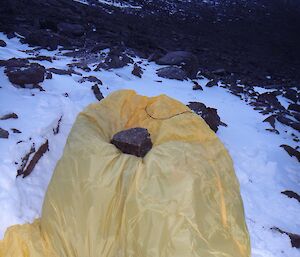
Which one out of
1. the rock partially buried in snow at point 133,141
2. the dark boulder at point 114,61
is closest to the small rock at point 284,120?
the dark boulder at point 114,61

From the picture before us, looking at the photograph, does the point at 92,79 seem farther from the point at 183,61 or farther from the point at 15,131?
the point at 183,61

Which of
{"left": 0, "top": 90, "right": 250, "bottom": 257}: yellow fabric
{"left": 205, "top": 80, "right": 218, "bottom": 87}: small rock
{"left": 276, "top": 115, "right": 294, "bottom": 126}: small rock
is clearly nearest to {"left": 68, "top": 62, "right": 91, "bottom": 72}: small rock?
{"left": 205, "top": 80, "right": 218, "bottom": 87}: small rock

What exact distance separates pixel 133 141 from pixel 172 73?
16.3ft

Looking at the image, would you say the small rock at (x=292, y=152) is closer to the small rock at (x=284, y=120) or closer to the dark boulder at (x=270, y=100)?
the small rock at (x=284, y=120)

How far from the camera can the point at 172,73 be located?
780 cm

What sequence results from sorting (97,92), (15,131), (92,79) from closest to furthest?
(15,131) → (97,92) → (92,79)

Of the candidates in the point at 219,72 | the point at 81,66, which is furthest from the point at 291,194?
the point at 219,72

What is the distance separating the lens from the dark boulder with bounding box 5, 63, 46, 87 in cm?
441

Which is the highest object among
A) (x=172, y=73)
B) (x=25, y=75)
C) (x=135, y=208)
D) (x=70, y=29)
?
(x=135, y=208)

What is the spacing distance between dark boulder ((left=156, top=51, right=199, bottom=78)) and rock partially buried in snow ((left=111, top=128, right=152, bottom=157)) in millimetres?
5265

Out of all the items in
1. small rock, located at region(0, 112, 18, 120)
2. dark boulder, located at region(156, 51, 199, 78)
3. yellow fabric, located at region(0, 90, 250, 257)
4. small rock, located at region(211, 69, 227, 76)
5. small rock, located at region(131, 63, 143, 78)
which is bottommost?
small rock, located at region(211, 69, 227, 76)

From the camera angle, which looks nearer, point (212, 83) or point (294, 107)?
point (294, 107)

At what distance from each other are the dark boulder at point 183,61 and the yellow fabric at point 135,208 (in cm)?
563

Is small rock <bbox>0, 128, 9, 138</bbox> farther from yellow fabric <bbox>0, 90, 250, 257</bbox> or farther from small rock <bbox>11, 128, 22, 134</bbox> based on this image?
yellow fabric <bbox>0, 90, 250, 257</bbox>
